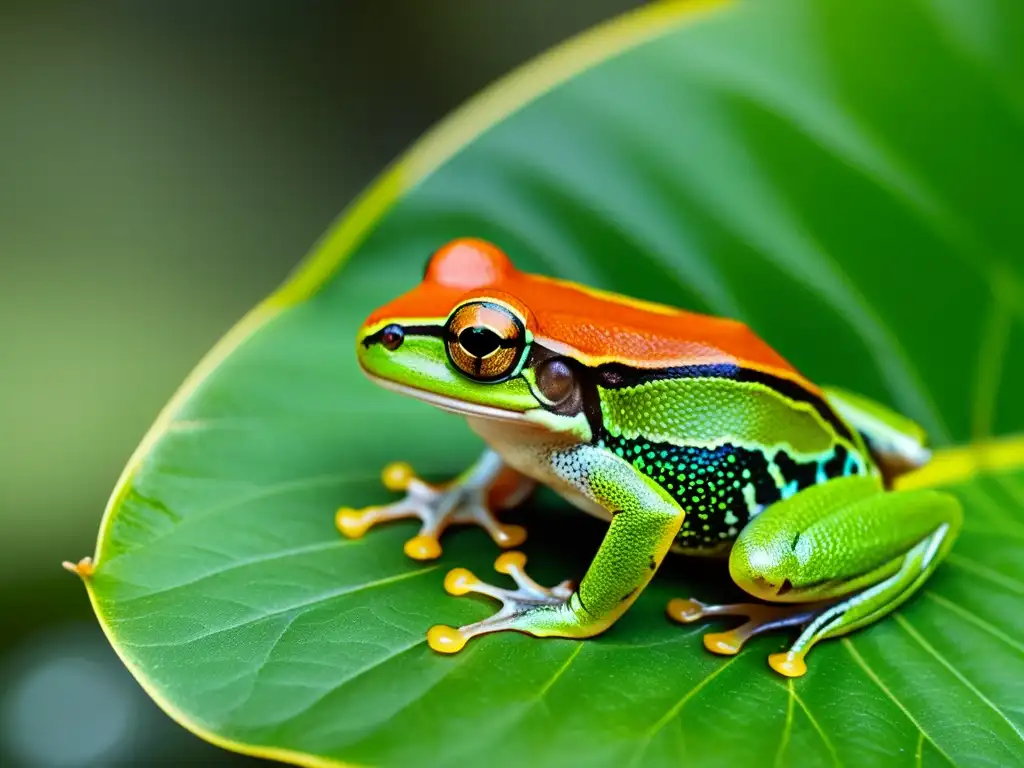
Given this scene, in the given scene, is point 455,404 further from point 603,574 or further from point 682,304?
point 682,304

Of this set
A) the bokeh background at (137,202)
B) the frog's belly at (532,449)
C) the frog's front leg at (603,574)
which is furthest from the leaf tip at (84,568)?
the bokeh background at (137,202)

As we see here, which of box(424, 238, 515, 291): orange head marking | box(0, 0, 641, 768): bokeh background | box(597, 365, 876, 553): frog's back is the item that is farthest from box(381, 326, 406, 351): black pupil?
box(0, 0, 641, 768): bokeh background

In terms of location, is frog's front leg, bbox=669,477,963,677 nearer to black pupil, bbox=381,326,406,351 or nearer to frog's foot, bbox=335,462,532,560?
frog's foot, bbox=335,462,532,560

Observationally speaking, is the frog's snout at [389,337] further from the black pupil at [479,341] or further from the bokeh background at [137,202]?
the bokeh background at [137,202]

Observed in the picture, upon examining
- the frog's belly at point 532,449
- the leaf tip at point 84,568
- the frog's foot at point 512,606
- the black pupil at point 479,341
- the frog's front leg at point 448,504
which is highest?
the black pupil at point 479,341

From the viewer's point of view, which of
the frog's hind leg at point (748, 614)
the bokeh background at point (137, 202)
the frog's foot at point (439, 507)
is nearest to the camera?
the frog's hind leg at point (748, 614)
